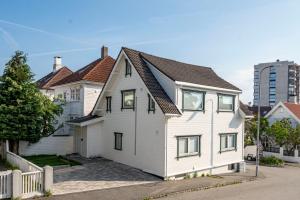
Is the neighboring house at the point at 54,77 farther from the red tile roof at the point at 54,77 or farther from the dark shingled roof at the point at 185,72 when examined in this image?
the dark shingled roof at the point at 185,72

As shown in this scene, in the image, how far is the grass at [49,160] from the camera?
75.2ft

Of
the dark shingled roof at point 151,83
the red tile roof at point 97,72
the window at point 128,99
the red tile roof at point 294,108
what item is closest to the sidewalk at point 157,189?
the dark shingled roof at point 151,83

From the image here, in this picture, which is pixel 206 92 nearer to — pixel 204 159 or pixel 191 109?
pixel 191 109

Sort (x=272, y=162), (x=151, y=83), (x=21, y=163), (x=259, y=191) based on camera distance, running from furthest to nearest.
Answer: (x=272, y=162), (x=151, y=83), (x=259, y=191), (x=21, y=163)

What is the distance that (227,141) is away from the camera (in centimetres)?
2550

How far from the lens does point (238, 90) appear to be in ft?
85.4

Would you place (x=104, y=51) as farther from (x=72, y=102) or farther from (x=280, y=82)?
(x=280, y=82)

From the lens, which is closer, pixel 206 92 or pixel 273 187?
pixel 273 187

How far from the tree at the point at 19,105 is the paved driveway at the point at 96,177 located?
483 cm

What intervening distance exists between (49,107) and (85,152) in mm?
4801

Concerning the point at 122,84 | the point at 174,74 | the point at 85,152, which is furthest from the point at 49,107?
the point at 174,74

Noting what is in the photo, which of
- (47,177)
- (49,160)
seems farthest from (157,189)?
(49,160)

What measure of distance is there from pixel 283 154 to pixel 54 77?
3079cm

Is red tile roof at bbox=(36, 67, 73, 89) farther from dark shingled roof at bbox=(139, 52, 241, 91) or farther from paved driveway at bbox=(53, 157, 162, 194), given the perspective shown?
dark shingled roof at bbox=(139, 52, 241, 91)
